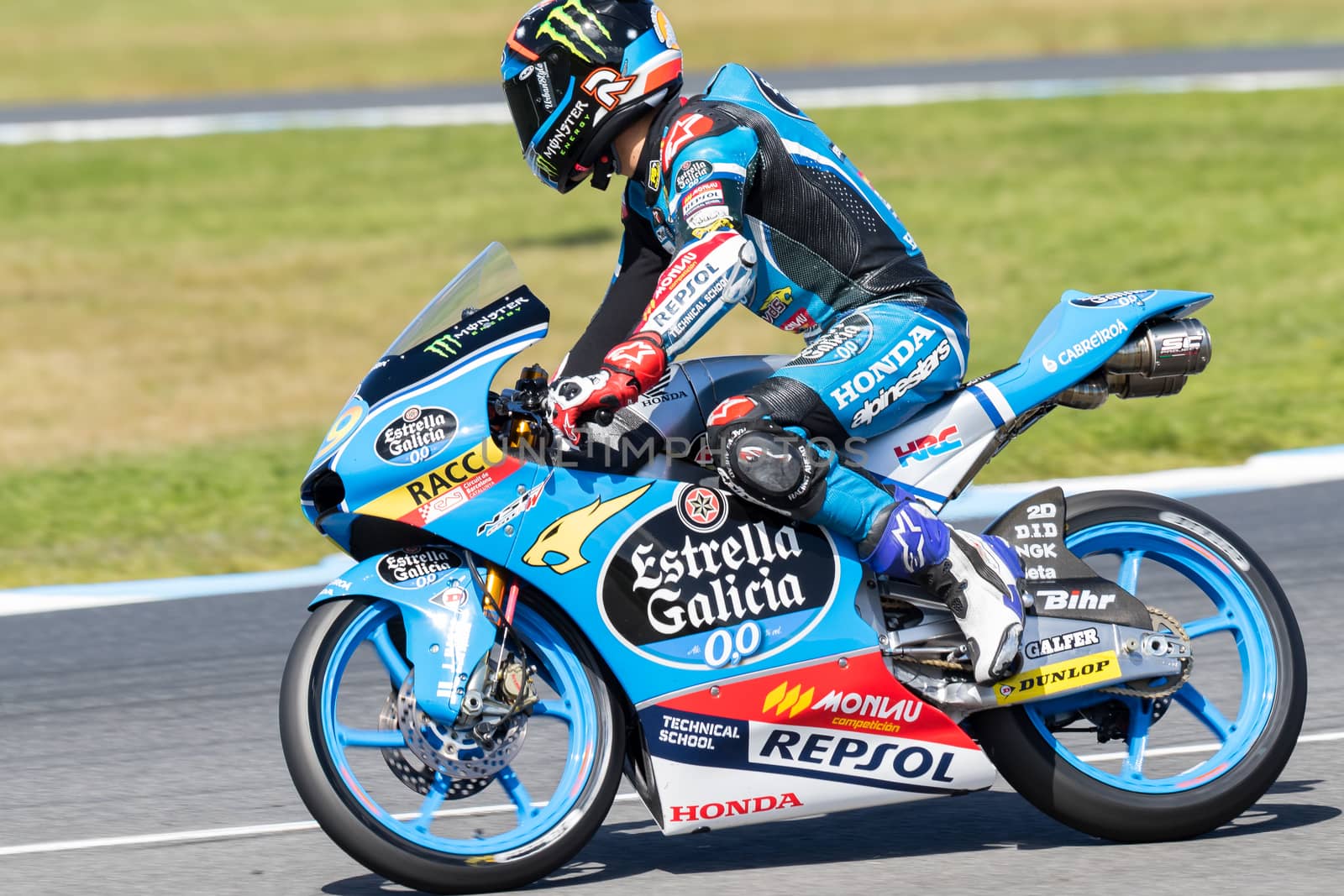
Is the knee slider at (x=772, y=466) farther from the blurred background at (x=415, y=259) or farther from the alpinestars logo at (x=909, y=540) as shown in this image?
the blurred background at (x=415, y=259)

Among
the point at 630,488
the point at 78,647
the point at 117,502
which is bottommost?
the point at 117,502

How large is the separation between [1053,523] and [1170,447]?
4.62 meters

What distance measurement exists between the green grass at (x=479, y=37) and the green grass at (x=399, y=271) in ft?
19.0

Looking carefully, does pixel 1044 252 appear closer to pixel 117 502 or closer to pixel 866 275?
pixel 117 502

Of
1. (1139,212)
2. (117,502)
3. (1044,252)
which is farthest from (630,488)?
(1139,212)

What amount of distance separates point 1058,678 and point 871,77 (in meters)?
20.0

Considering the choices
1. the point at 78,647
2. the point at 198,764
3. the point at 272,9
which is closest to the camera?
the point at 198,764

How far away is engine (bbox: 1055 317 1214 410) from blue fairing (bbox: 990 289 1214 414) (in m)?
0.03

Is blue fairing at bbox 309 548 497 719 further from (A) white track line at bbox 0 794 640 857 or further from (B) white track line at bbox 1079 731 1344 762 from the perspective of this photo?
(B) white track line at bbox 1079 731 1344 762

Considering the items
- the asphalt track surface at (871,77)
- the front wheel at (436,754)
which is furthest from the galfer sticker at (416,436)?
the asphalt track surface at (871,77)

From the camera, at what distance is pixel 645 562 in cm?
422

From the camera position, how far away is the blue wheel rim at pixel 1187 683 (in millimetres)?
4438

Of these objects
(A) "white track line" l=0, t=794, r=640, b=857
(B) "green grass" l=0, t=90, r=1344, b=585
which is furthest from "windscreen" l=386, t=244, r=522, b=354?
(B) "green grass" l=0, t=90, r=1344, b=585

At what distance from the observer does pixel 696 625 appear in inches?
167
